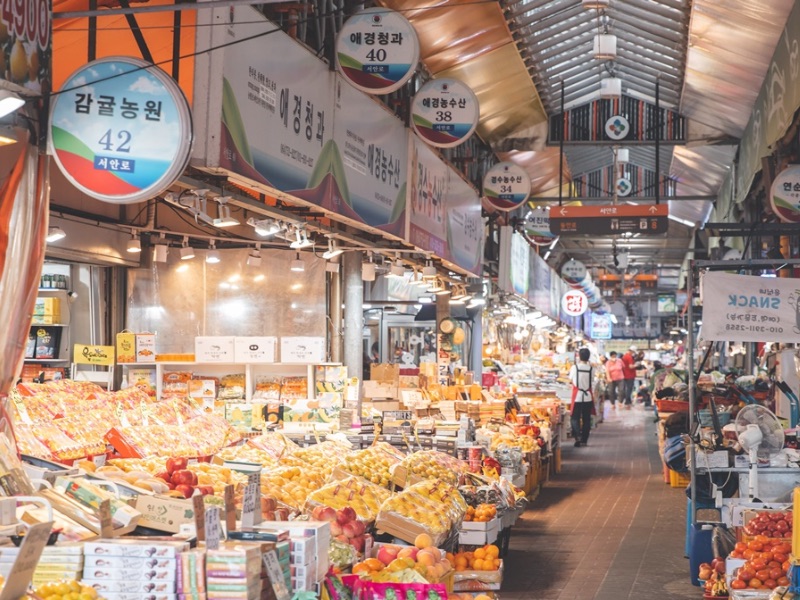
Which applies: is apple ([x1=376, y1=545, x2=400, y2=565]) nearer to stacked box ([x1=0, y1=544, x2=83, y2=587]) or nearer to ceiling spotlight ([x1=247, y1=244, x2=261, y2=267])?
stacked box ([x1=0, y1=544, x2=83, y2=587])

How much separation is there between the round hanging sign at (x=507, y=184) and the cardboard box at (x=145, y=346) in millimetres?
7352

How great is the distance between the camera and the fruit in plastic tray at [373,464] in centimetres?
775

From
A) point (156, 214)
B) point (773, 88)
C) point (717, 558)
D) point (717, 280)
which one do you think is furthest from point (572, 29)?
point (717, 558)

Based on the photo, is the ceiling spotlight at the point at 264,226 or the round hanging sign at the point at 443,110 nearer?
the ceiling spotlight at the point at 264,226

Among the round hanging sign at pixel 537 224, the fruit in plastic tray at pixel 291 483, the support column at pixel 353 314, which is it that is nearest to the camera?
the fruit in plastic tray at pixel 291 483

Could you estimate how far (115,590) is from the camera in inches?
153

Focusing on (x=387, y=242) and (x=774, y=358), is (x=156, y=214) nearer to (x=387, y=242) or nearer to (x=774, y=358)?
(x=387, y=242)

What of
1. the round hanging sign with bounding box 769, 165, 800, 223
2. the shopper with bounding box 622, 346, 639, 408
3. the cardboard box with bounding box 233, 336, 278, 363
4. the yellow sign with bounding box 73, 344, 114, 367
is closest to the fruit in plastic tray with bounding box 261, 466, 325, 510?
the yellow sign with bounding box 73, 344, 114, 367

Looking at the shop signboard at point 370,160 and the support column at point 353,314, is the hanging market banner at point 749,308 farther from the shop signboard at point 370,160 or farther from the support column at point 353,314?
the support column at point 353,314

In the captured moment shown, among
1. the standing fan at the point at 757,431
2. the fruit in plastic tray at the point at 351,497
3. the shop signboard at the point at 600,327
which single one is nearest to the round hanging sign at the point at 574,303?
the shop signboard at the point at 600,327

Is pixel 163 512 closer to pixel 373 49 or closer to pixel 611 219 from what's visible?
pixel 373 49

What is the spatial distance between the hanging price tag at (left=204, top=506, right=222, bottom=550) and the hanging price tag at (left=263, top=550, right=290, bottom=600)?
0.65 feet

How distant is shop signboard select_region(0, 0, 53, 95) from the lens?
5.15 m

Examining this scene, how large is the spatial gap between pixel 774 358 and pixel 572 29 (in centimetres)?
509
